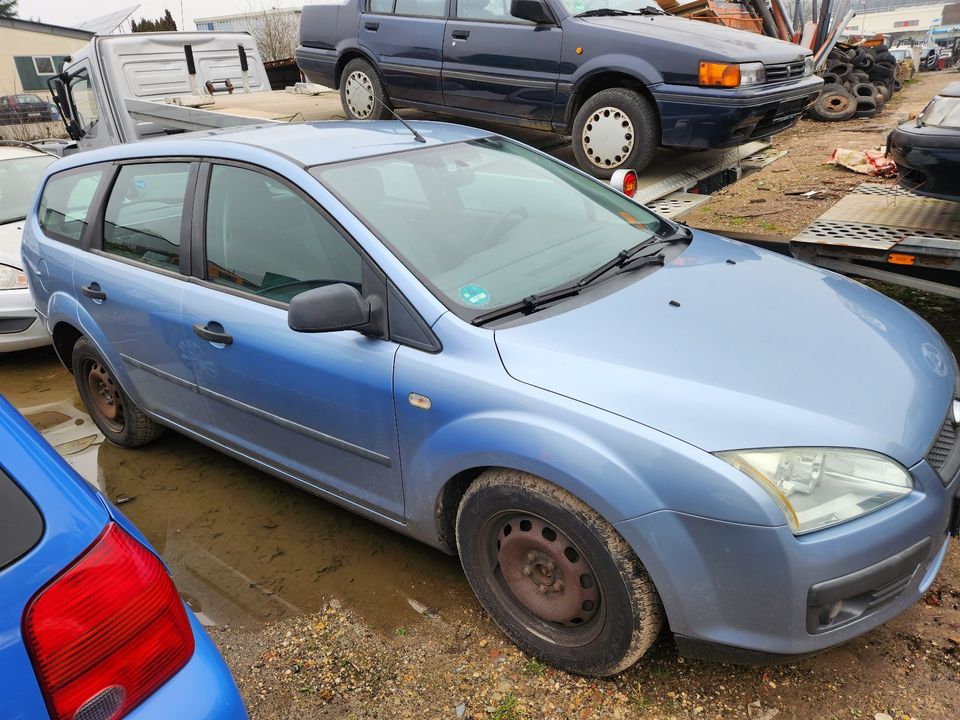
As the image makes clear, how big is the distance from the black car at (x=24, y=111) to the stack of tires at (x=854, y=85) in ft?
88.2

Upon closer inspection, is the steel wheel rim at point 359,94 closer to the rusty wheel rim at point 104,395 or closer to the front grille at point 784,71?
the front grille at point 784,71

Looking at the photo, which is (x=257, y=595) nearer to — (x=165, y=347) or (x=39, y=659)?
(x=165, y=347)

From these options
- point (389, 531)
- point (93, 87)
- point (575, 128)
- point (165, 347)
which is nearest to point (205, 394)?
point (165, 347)

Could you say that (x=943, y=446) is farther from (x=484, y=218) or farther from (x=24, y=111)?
Answer: (x=24, y=111)

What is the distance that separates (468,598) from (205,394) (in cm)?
142

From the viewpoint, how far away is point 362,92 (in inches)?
287

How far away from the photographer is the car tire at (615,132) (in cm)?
581

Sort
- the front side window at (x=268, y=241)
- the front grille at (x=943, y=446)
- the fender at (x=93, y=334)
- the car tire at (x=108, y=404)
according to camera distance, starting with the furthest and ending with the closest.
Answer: the car tire at (x=108, y=404), the fender at (x=93, y=334), the front side window at (x=268, y=241), the front grille at (x=943, y=446)

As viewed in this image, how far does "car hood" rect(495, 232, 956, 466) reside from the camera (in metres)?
1.95

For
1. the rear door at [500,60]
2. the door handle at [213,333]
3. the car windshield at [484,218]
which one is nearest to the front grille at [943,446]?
the car windshield at [484,218]

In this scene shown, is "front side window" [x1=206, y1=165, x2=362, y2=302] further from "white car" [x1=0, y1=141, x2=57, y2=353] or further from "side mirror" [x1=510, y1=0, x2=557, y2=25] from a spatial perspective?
"side mirror" [x1=510, y1=0, x2=557, y2=25]

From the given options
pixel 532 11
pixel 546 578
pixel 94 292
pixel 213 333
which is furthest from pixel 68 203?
pixel 532 11

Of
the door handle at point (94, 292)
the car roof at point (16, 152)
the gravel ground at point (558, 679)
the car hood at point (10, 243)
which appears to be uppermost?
the door handle at point (94, 292)

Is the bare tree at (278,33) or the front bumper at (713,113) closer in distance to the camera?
the front bumper at (713,113)
